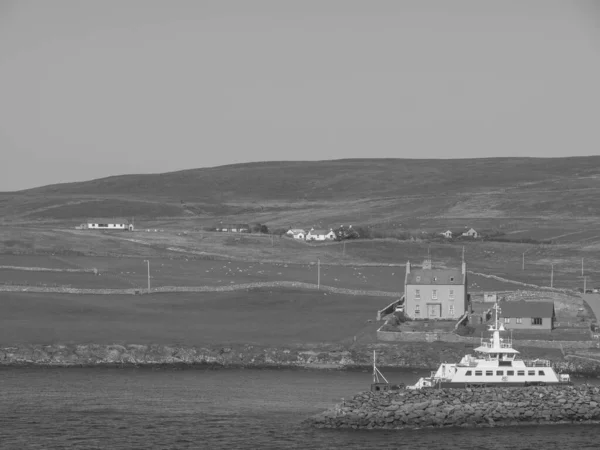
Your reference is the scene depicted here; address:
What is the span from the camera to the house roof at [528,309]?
98.2 metres

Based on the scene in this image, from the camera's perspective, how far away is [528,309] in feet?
324

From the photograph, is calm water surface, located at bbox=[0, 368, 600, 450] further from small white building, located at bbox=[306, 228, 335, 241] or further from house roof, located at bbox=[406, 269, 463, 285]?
small white building, located at bbox=[306, 228, 335, 241]

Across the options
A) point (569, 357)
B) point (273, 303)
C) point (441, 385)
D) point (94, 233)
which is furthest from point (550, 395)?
point (94, 233)

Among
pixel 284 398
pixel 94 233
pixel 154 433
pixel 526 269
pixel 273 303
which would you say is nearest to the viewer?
pixel 154 433

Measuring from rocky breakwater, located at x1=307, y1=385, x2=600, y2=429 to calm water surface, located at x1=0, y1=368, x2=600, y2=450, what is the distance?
30.6 inches

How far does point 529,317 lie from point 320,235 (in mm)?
94789

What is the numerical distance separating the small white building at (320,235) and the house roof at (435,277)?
77.9 meters

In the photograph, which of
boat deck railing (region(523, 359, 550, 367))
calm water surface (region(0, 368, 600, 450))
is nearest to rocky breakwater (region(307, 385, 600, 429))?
calm water surface (region(0, 368, 600, 450))

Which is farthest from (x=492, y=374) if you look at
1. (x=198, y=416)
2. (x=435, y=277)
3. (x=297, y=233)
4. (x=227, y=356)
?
(x=297, y=233)

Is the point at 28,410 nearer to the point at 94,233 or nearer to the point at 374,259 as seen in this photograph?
the point at 374,259

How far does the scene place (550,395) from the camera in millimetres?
A: 67188

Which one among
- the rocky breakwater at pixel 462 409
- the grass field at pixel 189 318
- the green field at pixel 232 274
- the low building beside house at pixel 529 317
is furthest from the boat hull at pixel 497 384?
the low building beside house at pixel 529 317

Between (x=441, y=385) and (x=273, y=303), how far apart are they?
137ft

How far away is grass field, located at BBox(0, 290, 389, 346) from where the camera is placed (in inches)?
3629
